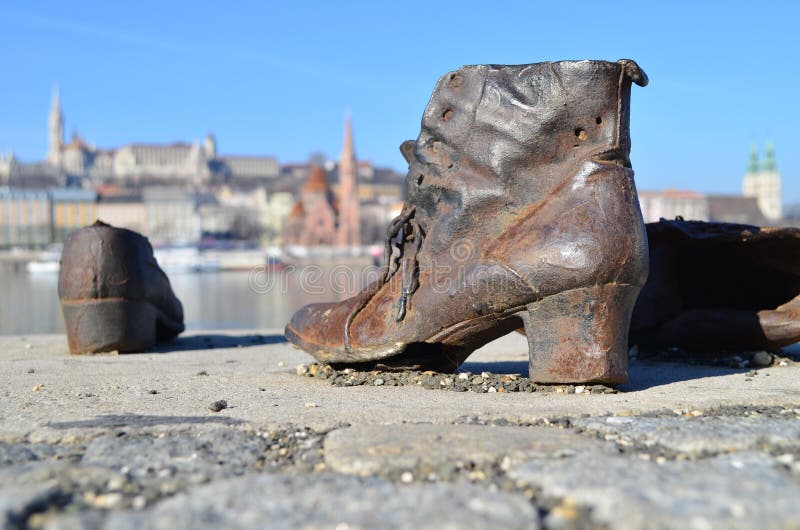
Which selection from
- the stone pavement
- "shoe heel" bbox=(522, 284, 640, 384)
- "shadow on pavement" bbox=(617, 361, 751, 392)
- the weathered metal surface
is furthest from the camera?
the weathered metal surface

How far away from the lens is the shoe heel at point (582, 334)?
3453 mm

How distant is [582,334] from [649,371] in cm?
108

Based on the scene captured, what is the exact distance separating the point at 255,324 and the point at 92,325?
612 cm

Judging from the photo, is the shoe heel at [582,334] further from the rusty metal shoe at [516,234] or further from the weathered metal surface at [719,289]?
the weathered metal surface at [719,289]

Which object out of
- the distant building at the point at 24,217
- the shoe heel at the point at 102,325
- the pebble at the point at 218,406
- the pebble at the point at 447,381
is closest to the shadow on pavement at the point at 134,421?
the pebble at the point at 218,406

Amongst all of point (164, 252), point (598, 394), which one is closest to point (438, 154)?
point (598, 394)

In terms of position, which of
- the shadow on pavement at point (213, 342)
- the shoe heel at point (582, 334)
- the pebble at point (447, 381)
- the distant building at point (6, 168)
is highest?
the distant building at point (6, 168)

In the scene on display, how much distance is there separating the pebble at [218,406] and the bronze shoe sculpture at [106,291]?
2.66m

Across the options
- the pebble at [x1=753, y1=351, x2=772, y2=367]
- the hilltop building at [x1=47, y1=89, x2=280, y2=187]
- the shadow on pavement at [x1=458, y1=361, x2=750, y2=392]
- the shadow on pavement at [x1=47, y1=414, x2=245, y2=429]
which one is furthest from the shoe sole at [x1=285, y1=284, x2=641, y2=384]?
the hilltop building at [x1=47, y1=89, x2=280, y2=187]

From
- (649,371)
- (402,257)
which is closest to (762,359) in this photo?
(649,371)

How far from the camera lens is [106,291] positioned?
5.73 meters

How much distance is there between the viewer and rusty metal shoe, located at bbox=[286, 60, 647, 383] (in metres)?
3.48

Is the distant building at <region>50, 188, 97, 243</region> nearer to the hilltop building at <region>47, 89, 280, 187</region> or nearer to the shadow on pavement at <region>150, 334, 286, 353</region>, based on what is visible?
the hilltop building at <region>47, 89, 280, 187</region>

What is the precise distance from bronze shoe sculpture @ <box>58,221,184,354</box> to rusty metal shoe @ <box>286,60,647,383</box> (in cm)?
211
